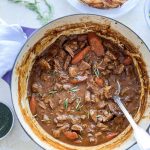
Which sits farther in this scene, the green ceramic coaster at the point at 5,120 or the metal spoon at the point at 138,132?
the green ceramic coaster at the point at 5,120

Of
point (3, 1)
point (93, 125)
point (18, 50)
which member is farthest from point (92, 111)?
point (3, 1)

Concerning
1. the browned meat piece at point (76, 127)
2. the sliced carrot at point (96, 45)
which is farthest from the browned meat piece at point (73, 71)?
the browned meat piece at point (76, 127)

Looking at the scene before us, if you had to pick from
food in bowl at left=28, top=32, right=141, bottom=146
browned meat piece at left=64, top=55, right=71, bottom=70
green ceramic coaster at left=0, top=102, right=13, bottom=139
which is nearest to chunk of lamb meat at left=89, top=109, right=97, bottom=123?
food in bowl at left=28, top=32, right=141, bottom=146

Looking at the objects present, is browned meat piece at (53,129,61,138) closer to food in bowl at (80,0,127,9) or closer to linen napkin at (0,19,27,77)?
linen napkin at (0,19,27,77)

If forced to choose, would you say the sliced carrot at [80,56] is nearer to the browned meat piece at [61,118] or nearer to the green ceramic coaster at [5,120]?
the browned meat piece at [61,118]

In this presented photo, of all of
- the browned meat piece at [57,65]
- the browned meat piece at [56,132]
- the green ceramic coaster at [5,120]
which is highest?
the browned meat piece at [57,65]

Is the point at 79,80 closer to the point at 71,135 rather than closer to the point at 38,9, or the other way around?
the point at 71,135
